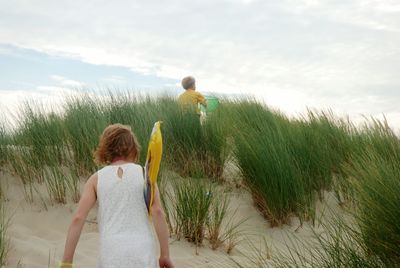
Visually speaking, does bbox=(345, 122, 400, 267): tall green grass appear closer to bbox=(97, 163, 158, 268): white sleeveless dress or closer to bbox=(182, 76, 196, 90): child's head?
bbox=(97, 163, 158, 268): white sleeveless dress

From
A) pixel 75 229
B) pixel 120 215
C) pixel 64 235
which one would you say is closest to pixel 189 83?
pixel 64 235

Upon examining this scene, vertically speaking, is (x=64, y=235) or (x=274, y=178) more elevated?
(x=274, y=178)

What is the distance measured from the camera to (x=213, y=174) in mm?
6586

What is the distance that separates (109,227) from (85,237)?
220 centimetres

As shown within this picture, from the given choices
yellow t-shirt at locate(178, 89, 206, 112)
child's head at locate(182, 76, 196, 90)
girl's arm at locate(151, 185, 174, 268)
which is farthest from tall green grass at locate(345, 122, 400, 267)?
child's head at locate(182, 76, 196, 90)

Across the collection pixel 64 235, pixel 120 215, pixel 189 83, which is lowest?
pixel 64 235

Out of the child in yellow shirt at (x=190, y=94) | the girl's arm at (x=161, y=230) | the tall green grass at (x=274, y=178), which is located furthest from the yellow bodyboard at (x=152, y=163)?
the child in yellow shirt at (x=190, y=94)

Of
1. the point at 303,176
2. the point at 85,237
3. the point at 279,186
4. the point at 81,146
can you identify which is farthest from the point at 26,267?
the point at 303,176

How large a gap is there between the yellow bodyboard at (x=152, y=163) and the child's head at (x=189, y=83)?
20.8 ft

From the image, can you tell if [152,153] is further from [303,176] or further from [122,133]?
[303,176]

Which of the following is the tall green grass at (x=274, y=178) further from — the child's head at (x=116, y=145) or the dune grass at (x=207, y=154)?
the child's head at (x=116, y=145)

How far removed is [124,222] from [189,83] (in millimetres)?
6440

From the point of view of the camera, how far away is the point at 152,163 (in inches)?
115

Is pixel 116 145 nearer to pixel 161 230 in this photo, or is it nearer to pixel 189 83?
pixel 161 230
